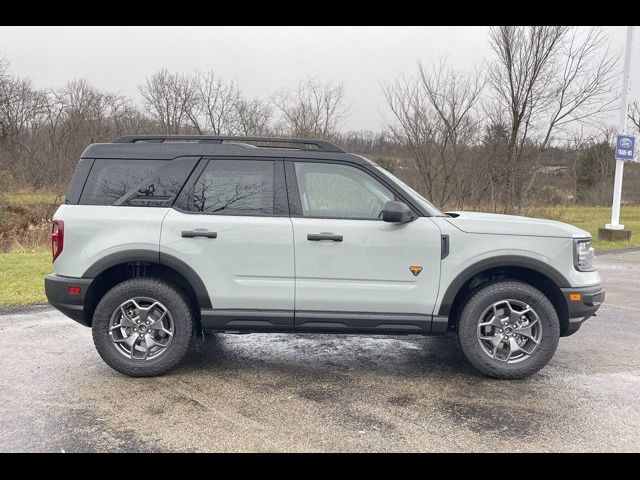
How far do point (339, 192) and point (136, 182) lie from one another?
1.76 meters

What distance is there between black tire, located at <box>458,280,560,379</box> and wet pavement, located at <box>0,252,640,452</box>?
0.13 meters

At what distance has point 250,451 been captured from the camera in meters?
2.96

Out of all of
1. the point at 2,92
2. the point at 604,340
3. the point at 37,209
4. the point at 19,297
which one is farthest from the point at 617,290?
the point at 2,92

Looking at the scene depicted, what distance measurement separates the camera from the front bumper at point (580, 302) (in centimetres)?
406

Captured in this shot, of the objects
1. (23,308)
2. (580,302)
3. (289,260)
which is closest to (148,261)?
(289,260)

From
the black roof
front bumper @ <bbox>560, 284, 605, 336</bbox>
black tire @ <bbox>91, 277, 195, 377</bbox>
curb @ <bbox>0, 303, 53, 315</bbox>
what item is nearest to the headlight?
front bumper @ <bbox>560, 284, 605, 336</bbox>

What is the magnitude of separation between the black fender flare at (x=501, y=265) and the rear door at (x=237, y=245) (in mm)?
1331

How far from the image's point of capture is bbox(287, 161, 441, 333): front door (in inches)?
159

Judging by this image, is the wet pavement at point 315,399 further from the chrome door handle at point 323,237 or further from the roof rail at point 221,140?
the roof rail at point 221,140

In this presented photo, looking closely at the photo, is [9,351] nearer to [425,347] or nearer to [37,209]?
[425,347]

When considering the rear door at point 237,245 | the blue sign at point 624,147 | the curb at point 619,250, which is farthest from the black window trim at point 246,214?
the blue sign at point 624,147

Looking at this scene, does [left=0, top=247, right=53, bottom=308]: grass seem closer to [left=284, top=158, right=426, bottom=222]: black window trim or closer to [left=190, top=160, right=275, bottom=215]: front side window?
[left=190, top=160, right=275, bottom=215]: front side window
